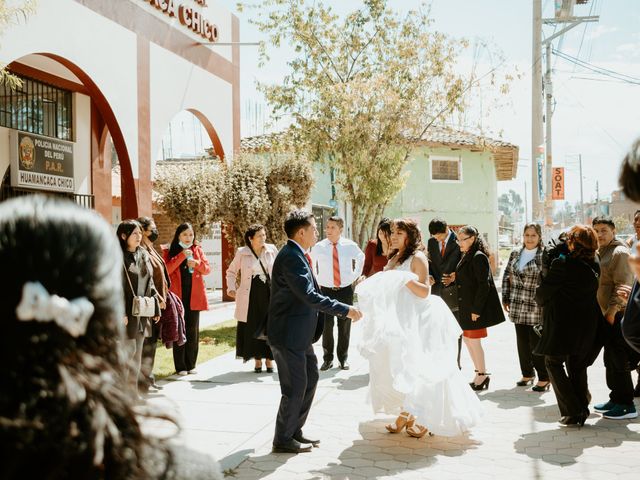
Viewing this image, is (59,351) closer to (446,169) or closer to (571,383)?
(571,383)

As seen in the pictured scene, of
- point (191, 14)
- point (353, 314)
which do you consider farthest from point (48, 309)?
point (191, 14)

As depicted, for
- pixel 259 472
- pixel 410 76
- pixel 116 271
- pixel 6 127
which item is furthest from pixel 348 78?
pixel 116 271

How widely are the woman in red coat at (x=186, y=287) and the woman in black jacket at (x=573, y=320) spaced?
4.52 m

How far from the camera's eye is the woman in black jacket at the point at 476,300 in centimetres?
793

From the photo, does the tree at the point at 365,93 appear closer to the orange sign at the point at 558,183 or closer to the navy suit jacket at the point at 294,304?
the orange sign at the point at 558,183

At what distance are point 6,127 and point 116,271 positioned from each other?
1297 cm

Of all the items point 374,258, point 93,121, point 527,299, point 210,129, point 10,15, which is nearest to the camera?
point 10,15

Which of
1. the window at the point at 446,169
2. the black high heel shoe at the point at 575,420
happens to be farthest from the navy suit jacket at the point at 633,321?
the window at the point at 446,169

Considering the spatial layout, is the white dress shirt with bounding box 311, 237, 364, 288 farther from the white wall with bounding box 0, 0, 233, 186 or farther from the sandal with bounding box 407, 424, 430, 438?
the white wall with bounding box 0, 0, 233, 186

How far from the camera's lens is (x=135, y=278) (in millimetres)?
6988

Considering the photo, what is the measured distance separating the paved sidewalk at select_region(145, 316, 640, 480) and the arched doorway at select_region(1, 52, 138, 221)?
5979 millimetres

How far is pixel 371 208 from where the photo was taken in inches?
784

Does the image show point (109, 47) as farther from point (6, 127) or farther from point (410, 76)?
point (410, 76)

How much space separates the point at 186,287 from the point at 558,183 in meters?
15.1
